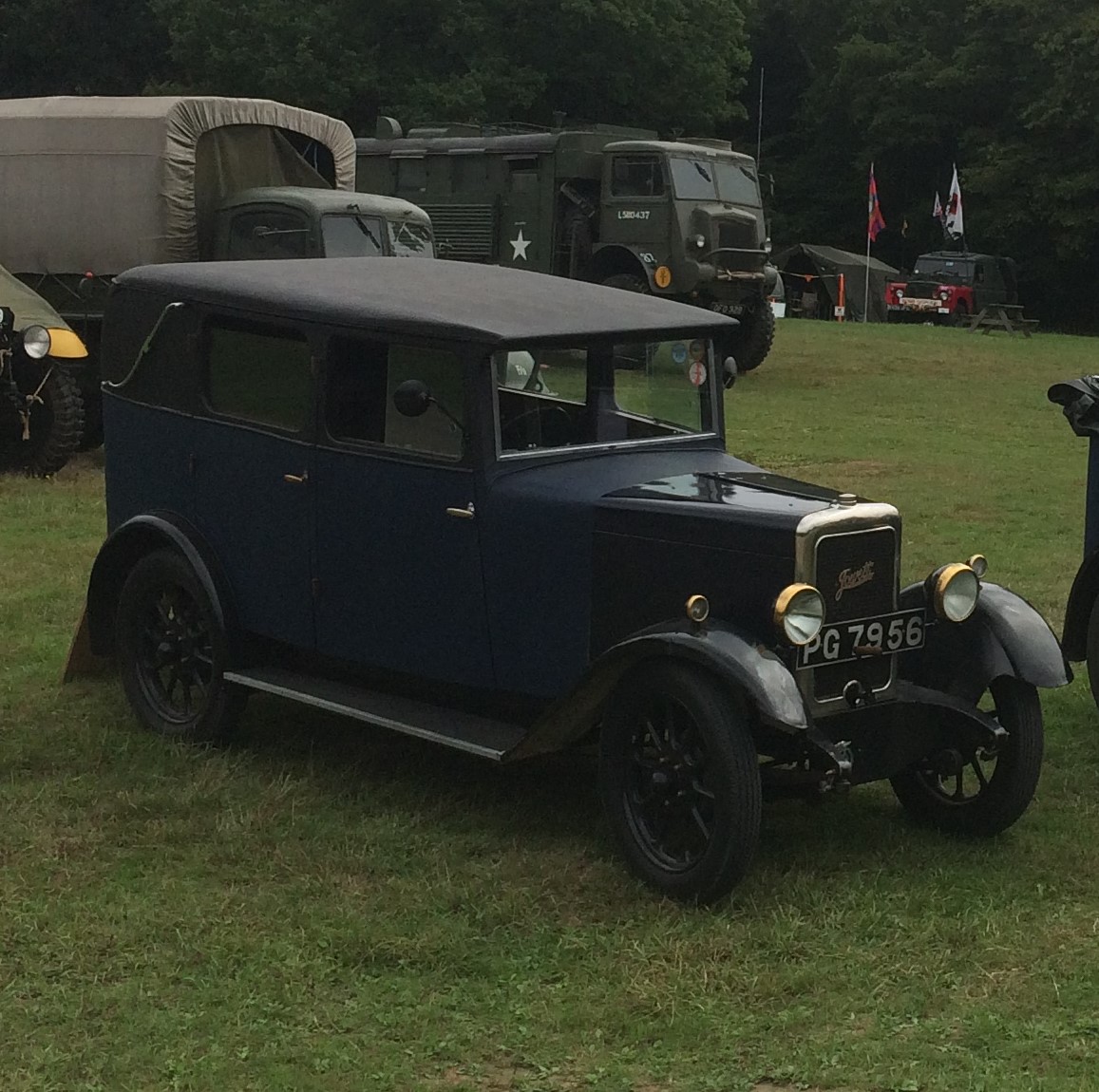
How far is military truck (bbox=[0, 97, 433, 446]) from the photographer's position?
13.3 metres

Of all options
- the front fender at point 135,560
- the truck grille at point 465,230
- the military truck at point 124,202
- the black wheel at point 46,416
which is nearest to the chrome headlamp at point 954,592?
the front fender at point 135,560

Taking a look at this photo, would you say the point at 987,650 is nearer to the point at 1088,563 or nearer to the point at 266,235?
the point at 1088,563

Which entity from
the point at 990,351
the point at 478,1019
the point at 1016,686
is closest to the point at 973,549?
the point at 1016,686

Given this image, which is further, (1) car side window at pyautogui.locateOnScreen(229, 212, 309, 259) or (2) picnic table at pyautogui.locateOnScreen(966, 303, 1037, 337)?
(2) picnic table at pyautogui.locateOnScreen(966, 303, 1037, 337)

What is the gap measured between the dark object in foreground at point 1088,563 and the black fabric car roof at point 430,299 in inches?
59.1

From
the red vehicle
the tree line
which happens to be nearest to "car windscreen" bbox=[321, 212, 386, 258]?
the red vehicle

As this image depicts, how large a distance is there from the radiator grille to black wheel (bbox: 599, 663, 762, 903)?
1.31 ft

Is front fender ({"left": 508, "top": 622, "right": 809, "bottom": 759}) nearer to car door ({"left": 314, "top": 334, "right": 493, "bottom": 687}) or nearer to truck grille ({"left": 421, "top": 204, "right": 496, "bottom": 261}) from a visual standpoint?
car door ({"left": 314, "top": 334, "right": 493, "bottom": 687})

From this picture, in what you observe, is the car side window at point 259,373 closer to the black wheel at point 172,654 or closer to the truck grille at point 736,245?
the black wheel at point 172,654

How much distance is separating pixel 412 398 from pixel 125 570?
68.2 inches

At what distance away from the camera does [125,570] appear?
6.52 m

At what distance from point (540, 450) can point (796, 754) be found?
1.20 m

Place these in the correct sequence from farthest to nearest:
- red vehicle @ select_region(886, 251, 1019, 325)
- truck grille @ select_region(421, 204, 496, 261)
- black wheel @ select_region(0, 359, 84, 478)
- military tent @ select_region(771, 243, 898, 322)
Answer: military tent @ select_region(771, 243, 898, 322) < red vehicle @ select_region(886, 251, 1019, 325) < truck grille @ select_region(421, 204, 496, 261) < black wheel @ select_region(0, 359, 84, 478)

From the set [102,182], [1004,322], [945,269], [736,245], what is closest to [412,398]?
[102,182]
